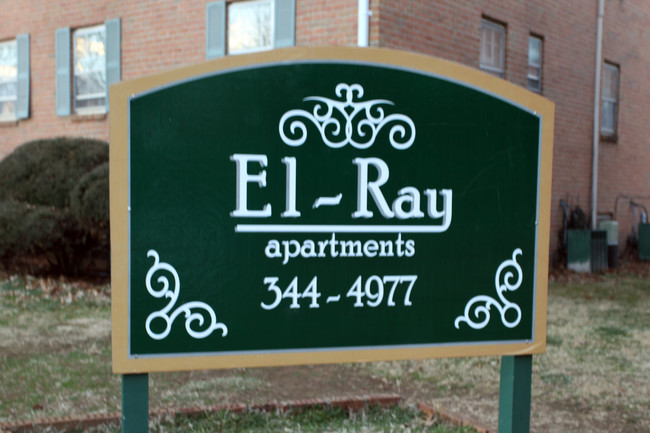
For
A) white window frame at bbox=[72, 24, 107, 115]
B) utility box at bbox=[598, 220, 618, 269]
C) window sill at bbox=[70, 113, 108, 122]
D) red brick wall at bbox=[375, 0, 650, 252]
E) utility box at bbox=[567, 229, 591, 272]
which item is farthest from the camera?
utility box at bbox=[598, 220, 618, 269]

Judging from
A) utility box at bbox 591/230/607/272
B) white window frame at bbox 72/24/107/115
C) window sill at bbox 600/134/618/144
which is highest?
white window frame at bbox 72/24/107/115

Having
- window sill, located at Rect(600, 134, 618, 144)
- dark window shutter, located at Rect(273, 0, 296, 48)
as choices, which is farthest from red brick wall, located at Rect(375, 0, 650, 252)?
dark window shutter, located at Rect(273, 0, 296, 48)

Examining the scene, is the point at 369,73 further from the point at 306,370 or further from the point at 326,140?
the point at 306,370

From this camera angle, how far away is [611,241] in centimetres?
1436

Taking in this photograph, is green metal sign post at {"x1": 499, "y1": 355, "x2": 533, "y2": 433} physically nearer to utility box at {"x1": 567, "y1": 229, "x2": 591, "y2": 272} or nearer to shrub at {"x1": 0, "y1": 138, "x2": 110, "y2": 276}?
shrub at {"x1": 0, "y1": 138, "x2": 110, "y2": 276}

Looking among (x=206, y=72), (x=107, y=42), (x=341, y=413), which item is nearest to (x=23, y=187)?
(x=107, y=42)

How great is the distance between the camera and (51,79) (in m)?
13.4

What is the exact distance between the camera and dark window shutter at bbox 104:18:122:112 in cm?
1213

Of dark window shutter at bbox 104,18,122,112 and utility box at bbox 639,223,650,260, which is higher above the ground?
dark window shutter at bbox 104,18,122,112

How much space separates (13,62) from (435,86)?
1348 centimetres

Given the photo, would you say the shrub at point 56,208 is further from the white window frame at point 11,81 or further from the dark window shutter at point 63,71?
→ the white window frame at point 11,81

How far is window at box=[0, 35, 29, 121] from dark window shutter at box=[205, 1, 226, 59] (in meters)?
4.68

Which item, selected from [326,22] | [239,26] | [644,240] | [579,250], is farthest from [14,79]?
[644,240]

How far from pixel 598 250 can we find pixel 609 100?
12.4ft
